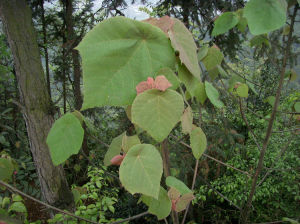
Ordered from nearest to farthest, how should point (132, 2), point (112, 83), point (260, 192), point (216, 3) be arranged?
point (112, 83)
point (260, 192)
point (216, 3)
point (132, 2)

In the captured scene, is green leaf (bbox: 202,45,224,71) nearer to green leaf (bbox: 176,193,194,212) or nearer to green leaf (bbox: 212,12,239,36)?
green leaf (bbox: 212,12,239,36)

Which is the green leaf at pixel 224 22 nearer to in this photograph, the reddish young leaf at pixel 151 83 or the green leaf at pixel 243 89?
the green leaf at pixel 243 89

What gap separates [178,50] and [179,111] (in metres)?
0.06

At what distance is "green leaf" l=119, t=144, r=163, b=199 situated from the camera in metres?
0.21

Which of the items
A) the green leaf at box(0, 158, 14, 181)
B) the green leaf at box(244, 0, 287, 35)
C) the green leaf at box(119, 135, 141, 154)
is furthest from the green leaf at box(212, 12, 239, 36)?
the green leaf at box(0, 158, 14, 181)

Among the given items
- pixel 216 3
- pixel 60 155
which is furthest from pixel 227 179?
pixel 60 155

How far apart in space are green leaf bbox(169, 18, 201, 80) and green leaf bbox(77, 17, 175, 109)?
12 millimetres

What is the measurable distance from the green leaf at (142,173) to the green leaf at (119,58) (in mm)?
64

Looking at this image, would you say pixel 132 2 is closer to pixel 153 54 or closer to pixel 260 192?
pixel 260 192

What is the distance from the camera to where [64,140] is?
0.99 ft

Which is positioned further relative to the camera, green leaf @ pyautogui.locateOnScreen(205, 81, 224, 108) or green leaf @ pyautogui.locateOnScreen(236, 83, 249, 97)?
green leaf @ pyautogui.locateOnScreen(236, 83, 249, 97)

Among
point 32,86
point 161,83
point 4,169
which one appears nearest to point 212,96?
point 161,83

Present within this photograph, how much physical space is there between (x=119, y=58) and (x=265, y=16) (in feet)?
0.59

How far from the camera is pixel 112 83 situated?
0.64ft
